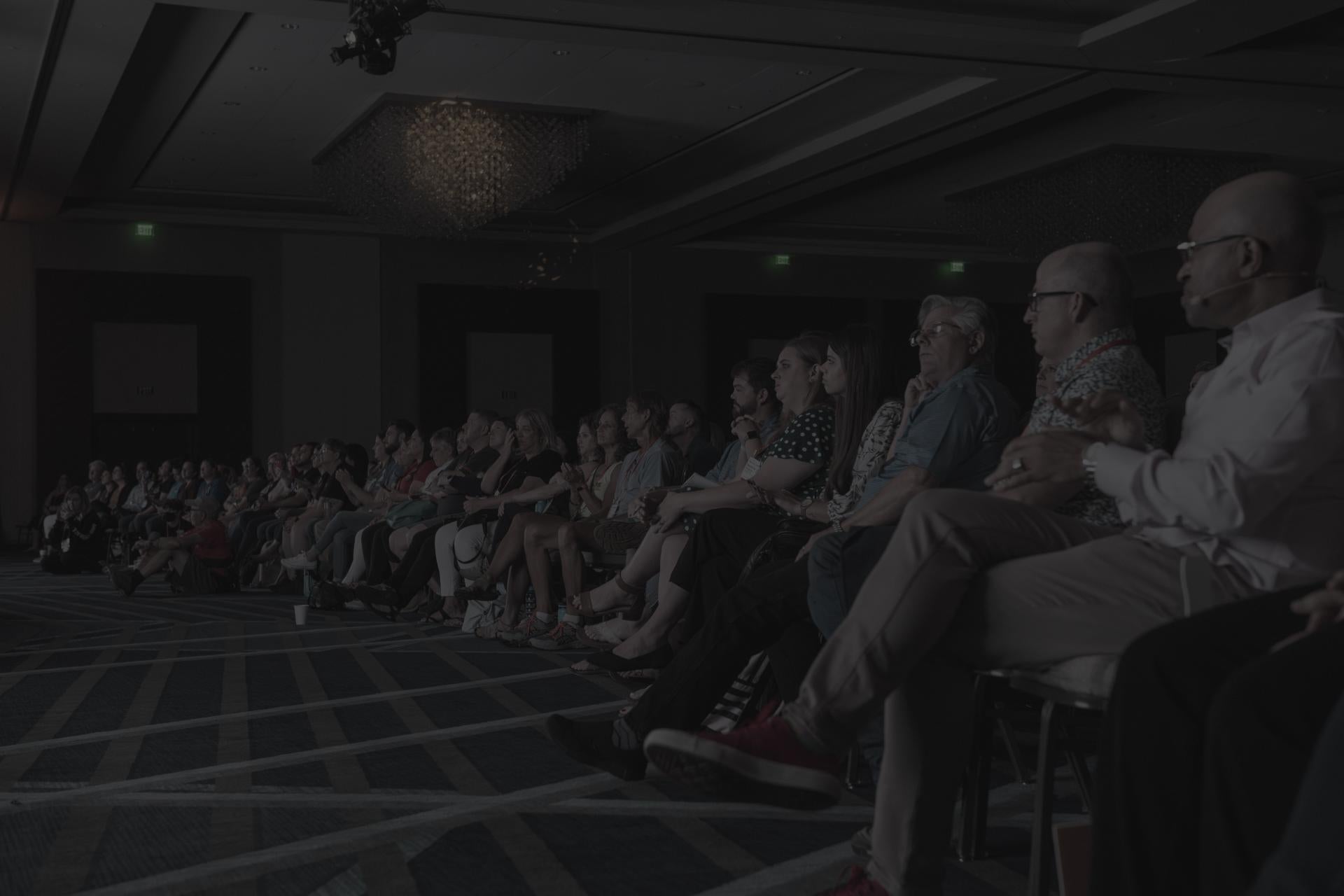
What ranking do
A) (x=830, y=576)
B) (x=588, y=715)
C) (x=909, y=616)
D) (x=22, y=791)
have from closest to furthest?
(x=909, y=616) → (x=830, y=576) → (x=22, y=791) → (x=588, y=715)

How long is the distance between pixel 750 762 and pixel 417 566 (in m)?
5.81

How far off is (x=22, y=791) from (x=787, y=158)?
1052 cm

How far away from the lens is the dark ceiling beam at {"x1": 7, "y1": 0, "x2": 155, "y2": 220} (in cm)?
839

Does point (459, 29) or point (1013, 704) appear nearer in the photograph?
point (1013, 704)

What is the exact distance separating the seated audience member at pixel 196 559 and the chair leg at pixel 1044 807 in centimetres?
907

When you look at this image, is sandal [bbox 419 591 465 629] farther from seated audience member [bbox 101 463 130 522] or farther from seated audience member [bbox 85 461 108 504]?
seated audience member [bbox 85 461 108 504]

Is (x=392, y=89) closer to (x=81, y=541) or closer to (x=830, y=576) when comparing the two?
(x=81, y=541)

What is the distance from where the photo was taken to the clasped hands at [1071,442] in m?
2.03

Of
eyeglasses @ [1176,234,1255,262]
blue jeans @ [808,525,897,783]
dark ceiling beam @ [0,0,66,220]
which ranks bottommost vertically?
blue jeans @ [808,525,897,783]

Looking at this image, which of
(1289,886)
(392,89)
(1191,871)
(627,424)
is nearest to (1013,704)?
(1191,871)

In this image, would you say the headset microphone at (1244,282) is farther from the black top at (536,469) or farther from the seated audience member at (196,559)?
→ the seated audience member at (196,559)

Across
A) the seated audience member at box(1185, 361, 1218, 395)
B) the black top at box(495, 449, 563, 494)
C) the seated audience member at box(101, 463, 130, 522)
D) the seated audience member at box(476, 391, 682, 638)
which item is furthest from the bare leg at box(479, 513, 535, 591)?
the seated audience member at box(101, 463, 130, 522)

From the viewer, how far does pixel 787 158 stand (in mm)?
12711

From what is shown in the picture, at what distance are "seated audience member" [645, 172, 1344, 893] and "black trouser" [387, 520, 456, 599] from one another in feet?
18.6
